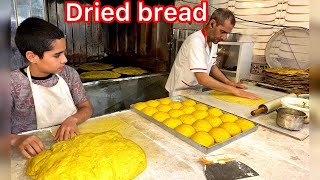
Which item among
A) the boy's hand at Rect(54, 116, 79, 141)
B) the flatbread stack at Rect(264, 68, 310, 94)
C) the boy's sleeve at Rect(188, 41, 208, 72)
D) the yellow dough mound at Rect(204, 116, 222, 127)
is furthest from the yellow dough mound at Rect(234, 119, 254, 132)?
the flatbread stack at Rect(264, 68, 310, 94)

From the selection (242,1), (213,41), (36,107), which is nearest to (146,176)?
(36,107)

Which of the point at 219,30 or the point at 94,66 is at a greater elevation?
the point at 219,30

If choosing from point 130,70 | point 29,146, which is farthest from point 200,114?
point 130,70

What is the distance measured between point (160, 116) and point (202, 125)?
1.01 ft

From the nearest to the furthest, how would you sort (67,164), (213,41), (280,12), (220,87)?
1. (67,164)
2. (220,87)
3. (213,41)
4. (280,12)

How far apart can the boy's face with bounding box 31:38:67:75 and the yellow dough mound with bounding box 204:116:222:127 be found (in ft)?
3.62

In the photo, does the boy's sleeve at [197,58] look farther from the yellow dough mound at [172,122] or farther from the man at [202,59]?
the yellow dough mound at [172,122]

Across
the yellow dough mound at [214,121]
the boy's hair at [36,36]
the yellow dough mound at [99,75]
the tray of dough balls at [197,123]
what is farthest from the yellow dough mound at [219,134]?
the yellow dough mound at [99,75]

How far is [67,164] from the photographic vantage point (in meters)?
1.00

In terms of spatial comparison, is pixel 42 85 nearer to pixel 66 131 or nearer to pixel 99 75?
pixel 66 131

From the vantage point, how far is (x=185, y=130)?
55.9 inches

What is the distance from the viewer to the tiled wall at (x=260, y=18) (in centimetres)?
301

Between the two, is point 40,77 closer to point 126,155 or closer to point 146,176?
point 126,155

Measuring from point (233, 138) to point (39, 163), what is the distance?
1.05 m
